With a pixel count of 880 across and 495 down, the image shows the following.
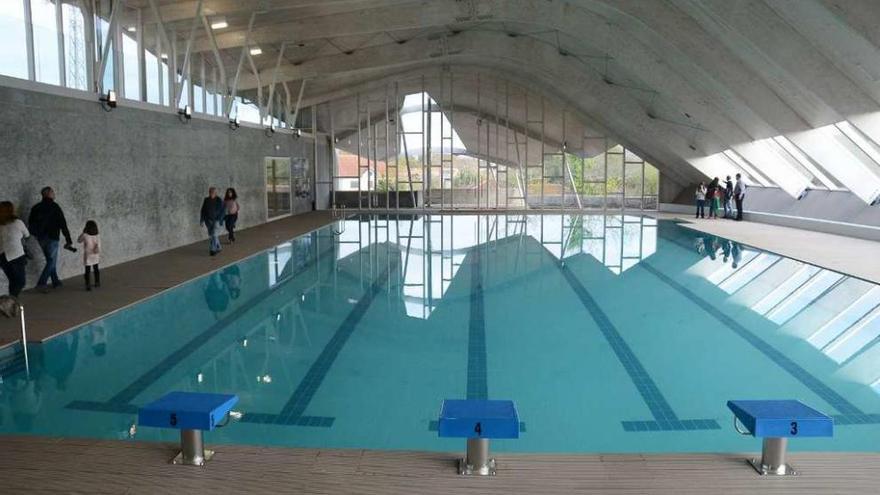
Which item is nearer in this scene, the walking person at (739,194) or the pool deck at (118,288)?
the pool deck at (118,288)

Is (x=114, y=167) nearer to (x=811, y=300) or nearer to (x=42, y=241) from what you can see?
(x=42, y=241)

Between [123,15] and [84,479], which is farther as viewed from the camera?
[123,15]

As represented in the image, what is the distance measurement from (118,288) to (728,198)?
51.2 ft

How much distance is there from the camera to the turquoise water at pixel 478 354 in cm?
433

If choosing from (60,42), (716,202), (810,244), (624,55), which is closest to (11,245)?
(60,42)

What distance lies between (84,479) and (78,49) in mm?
7619

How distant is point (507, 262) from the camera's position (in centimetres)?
1137

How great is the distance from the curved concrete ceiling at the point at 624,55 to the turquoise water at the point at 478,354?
300cm

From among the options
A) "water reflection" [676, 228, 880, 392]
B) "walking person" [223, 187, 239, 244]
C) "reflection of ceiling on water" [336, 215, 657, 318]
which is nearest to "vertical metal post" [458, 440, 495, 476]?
"water reflection" [676, 228, 880, 392]

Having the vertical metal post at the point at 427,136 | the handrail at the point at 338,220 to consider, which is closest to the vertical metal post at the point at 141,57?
the handrail at the point at 338,220

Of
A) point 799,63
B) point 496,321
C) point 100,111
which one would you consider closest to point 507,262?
point 496,321

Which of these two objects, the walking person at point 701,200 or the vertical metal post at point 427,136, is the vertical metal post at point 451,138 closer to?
the vertical metal post at point 427,136

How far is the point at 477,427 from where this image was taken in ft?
10.2

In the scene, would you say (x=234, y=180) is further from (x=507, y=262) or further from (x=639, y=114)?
(x=639, y=114)
